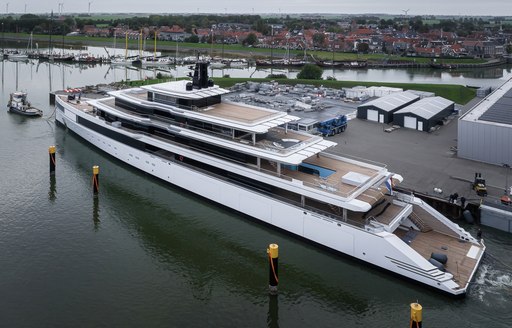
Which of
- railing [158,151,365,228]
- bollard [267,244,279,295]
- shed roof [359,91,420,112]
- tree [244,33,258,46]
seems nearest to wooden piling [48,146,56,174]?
railing [158,151,365,228]

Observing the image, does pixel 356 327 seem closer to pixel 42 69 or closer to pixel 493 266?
pixel 493 266

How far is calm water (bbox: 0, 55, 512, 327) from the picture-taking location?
51.8 ft

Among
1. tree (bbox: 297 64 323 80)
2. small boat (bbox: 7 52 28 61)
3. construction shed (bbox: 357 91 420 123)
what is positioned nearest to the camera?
construction shed (bbox: 357 91 420 123)

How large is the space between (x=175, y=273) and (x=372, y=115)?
27.6 m

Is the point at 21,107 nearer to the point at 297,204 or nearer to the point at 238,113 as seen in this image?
the point at 238,113

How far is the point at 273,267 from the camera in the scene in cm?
1677

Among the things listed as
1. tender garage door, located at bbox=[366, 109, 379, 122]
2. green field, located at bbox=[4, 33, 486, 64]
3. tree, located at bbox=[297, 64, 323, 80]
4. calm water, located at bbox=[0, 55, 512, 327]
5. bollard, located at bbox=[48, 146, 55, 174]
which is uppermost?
green field, located at bbox=[4, 33, 486, 64]

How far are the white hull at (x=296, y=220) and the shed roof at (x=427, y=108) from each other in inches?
848

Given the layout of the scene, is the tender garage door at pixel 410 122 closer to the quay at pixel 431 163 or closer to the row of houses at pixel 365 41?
the quay at pixel 431 163

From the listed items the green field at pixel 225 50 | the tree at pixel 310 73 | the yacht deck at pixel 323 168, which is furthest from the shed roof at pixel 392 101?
the green field at pixel 225 50

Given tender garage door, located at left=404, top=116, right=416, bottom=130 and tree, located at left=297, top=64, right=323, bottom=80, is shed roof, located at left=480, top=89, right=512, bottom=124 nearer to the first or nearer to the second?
tender garage door, located at left=404, top=116, right=416, bottom=130

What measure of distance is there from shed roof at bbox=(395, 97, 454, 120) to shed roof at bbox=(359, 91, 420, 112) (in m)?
1.14

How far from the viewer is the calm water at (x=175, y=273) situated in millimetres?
15781

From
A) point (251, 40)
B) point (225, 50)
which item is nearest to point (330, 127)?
point (225, 50)
